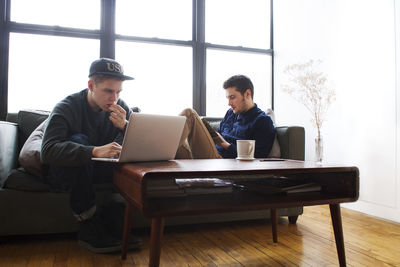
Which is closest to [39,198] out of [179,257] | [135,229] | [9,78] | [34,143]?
[34,143]

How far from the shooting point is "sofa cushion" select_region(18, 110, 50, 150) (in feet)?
6.72

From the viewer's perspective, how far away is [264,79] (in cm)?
396

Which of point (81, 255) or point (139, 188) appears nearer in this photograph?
point (139, 188)

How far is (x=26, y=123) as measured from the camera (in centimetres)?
206

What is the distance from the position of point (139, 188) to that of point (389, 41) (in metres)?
2.24

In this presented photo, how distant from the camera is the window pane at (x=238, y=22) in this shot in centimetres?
374

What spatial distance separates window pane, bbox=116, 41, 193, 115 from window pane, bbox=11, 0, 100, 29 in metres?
0.39

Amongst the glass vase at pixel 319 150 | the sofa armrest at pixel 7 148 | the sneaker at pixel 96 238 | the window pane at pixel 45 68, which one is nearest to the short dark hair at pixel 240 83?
the glass vase at pixel 319 150

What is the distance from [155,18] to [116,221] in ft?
8.57

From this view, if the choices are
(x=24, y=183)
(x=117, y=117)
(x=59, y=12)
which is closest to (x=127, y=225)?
(x=117, y=117)

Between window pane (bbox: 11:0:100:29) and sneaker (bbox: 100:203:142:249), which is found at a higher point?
window pane (bbox: 11:0:100:29)

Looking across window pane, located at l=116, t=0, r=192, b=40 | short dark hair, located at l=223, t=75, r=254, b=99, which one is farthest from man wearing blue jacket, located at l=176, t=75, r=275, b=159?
window pane, located at l=116, t=0, r=192, b=40

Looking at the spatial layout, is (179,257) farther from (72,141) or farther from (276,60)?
(276,60)

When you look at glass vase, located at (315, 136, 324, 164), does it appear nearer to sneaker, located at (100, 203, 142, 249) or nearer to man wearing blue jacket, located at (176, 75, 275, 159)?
man wearing blue jacket, located at (176, 75, 275, 159)
